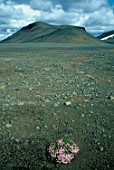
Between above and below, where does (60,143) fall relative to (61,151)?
above

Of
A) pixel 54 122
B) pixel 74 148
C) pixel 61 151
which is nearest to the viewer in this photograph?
pixel 61 151

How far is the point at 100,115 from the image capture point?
986 centimetres

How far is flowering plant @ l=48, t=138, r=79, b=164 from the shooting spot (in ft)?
23.7

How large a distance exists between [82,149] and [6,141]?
225cm

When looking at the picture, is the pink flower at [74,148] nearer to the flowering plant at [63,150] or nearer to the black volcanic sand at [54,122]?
the flowering plant at [63,150]

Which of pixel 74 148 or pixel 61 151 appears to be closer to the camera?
pixel 61 151

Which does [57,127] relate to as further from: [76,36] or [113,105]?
[76,36]

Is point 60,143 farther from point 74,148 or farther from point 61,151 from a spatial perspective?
point 74,148

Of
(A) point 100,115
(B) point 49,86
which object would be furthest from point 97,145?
(B) point 49,86

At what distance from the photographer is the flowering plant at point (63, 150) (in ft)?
23.7

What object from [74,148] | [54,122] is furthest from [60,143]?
[54,122]

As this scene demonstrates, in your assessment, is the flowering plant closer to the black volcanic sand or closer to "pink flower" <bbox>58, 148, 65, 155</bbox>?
"pink flower" <bbox>58, 148, 65, 155</bbox>

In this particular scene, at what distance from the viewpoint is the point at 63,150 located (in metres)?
7.35

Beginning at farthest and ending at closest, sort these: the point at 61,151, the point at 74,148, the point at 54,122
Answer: the point at 54,122, the point at 74,148, the point at 61,151
